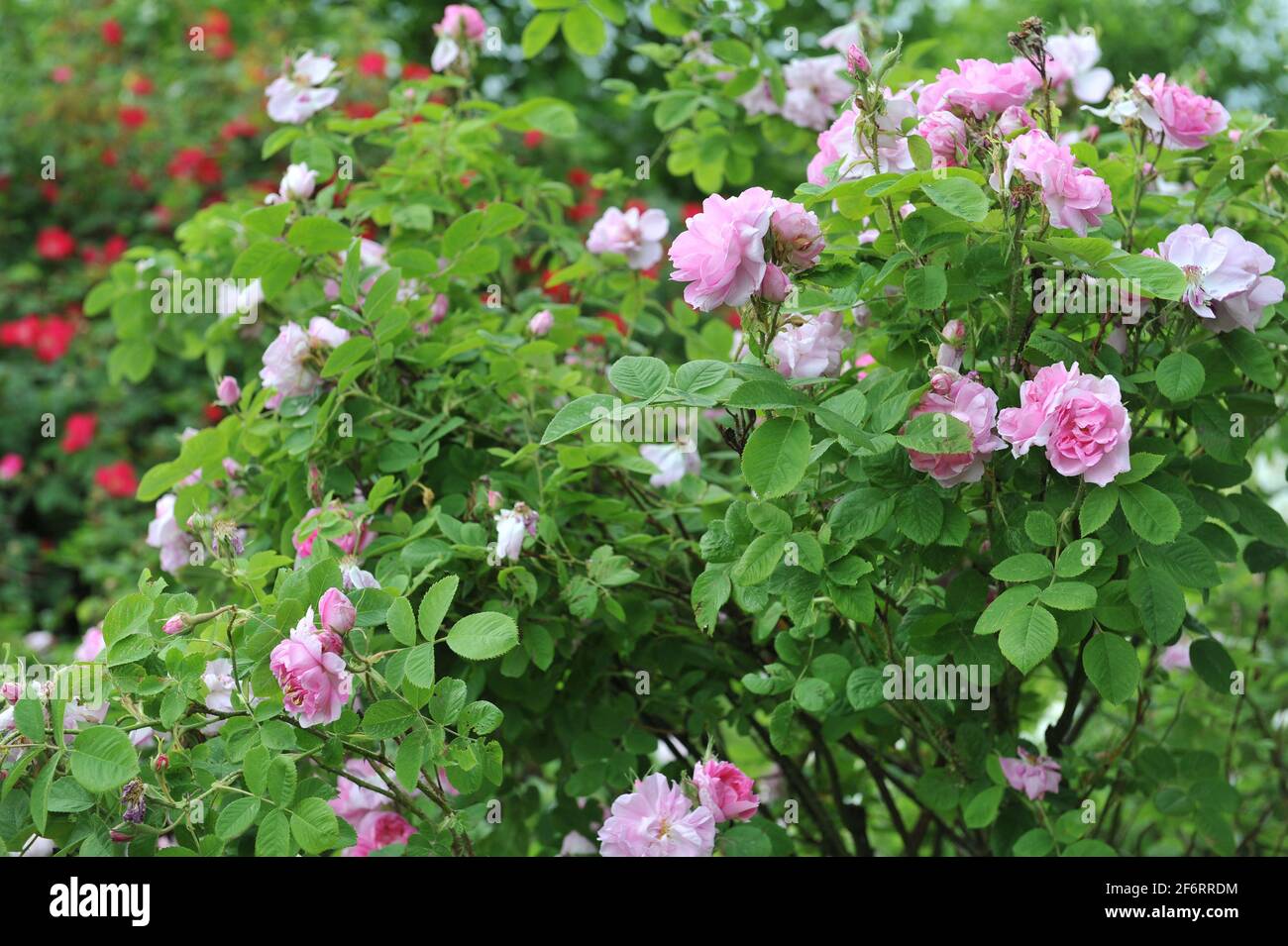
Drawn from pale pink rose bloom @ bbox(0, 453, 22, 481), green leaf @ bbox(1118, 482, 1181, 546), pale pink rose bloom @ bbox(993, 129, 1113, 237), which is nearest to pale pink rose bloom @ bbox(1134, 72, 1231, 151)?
pale pink rose bloom @ bbox(993, 129, 1113, 237)

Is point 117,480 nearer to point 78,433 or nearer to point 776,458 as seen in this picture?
point 78,433

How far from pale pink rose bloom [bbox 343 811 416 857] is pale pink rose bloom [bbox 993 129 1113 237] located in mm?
1179

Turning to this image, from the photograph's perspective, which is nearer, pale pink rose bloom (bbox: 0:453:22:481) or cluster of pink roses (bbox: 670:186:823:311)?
cluster of pink roses (bbox: 670:186:823:311)

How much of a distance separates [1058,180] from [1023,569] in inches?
16.2

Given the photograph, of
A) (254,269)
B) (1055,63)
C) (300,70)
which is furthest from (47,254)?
(1055,63)

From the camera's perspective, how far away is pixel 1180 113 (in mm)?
1641

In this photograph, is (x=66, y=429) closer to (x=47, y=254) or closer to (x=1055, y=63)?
(x=47, y=254)

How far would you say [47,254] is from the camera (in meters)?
5.08

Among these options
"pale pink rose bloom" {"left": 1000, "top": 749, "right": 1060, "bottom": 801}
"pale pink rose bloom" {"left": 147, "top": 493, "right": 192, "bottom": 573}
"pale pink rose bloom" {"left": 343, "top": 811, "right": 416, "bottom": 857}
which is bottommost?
"pale pink rose bloom" {"left": 343, "top": 811, "right": 416, "bottom": 857}

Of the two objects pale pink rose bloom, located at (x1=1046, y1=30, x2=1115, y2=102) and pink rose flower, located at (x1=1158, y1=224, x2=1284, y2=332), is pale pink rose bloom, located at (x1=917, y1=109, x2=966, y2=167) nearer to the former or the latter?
pink rose flower, located at (x1=1158, y1=224, x2=1284, y2=332)

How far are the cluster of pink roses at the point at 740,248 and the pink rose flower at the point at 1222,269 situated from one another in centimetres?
43

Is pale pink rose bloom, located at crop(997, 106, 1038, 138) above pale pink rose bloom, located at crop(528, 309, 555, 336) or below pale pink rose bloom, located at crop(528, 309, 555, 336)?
above

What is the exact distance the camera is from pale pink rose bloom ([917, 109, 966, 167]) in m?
1.50
